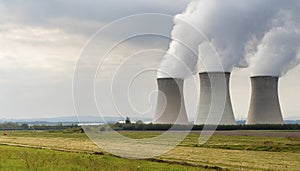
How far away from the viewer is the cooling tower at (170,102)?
1816 inches

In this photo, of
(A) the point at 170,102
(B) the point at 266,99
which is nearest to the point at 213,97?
(A) the point at 170,102

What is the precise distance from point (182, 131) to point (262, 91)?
12.6m

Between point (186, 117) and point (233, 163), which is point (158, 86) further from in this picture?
point (233, 163)

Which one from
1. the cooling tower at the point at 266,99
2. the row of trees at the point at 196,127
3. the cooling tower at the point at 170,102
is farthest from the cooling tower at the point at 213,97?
the row of trees at the point at 196,127

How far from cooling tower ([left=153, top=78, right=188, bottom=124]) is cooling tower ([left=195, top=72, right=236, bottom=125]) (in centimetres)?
218

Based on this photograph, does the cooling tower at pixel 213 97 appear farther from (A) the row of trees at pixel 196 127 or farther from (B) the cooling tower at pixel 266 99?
(A) the row of trees at pixel 196 127

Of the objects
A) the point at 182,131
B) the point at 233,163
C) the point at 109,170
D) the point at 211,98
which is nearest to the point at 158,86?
the point at 211,98

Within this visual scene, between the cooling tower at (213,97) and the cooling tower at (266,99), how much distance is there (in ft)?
8.30

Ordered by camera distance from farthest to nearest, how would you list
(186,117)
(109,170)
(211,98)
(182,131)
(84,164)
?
1. (182,131)
2. (186,117)
3. (211,98)
4. (84,164)
5. (109,170)

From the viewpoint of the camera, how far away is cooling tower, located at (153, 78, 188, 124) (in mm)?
46125

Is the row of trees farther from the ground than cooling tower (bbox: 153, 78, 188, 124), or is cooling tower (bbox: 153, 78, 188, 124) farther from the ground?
cooling tower (bbox: 153, 78, 188, 124)

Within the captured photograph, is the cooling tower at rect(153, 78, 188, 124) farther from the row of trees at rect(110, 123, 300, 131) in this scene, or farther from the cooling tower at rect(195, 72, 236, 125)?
the cooling tower at rect(195, 72, 236, 125)

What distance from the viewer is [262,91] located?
1762 inches

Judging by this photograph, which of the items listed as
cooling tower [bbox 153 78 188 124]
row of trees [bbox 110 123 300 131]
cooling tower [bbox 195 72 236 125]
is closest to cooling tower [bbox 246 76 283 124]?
cooling tower [bbox 195 72 236 125]
